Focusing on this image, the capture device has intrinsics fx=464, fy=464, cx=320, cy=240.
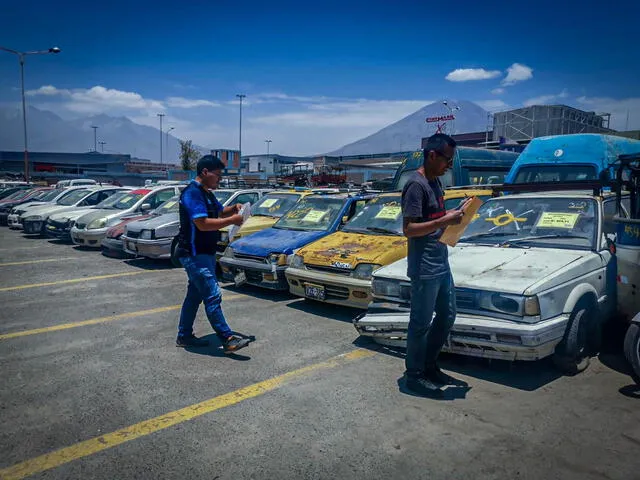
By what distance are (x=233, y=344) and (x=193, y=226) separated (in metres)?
1.25

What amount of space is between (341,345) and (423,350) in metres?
1.46

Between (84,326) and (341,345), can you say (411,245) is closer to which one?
(341,345)

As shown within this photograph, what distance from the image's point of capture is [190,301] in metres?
4.94

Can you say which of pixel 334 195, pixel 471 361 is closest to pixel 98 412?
pixel 471 361

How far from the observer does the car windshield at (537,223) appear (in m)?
4.91

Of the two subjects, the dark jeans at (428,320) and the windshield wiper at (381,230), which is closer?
the dark jeans at (428,320)

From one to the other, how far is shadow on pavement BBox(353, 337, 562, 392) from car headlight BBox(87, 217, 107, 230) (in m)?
9.48

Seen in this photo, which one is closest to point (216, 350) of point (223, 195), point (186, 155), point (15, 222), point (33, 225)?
point (223, 195)

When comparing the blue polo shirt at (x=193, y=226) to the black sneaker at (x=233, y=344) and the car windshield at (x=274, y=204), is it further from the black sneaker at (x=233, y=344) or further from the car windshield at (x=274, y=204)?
the car windshield at (x=274, y=204)

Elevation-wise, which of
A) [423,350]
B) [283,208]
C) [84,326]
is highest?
[283,208]

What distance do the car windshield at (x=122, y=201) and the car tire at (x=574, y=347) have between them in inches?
451

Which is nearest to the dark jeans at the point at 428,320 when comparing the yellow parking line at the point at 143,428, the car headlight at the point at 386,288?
the car headlight at the point at 386,288

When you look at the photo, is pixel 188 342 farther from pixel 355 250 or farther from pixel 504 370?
pixel 504 370

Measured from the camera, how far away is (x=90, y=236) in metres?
11.8
